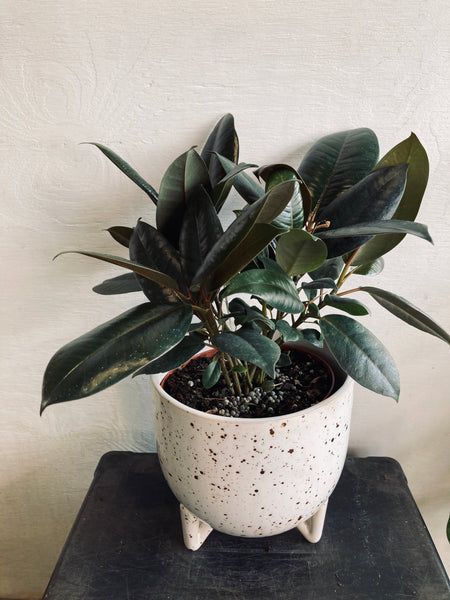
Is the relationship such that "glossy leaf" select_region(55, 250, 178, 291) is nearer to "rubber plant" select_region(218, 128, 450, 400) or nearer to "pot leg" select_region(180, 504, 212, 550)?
"rubber plant" select_region(218, 128, 450, 400)

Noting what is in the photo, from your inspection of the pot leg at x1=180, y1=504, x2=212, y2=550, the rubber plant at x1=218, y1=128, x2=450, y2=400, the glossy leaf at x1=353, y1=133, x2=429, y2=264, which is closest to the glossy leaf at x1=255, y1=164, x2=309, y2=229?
the rubber plant at x1=218, y1=128, x2=450, y2=400

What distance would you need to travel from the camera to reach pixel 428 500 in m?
1.11

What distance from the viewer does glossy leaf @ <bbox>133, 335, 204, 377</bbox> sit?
0.61 meters

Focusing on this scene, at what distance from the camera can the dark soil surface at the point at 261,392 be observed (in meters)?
0.69

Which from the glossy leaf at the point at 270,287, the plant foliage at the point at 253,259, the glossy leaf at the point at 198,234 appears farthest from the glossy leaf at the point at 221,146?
the glossy leaf at the point at 270,287

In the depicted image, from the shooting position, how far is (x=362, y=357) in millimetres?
602

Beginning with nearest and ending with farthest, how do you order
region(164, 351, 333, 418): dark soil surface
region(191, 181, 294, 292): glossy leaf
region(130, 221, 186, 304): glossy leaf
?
region(191, 181, 294, 292): glossy leaf → region(130, 221, 186, 304): glossy leaf → region(164, 351, 333, 418): dark soil surface

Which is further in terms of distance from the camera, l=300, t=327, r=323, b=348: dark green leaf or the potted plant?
l=300, t=327, r=323, b=348: dark green leaf

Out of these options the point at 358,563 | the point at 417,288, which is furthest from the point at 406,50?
the point at 358,563

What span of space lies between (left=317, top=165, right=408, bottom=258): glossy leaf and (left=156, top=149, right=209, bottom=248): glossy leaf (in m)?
0.16

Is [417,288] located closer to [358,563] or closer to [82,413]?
[358,563]

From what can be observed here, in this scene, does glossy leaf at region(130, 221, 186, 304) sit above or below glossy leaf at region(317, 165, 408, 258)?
below

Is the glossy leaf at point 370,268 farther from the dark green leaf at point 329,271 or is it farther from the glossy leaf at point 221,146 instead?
the glossy leaf at point 221,146

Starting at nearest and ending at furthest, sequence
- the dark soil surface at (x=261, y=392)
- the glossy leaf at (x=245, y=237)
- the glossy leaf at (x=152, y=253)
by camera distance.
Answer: the glossy leaf at (x=245, y=237), the glossy leaf at (x=152, y=253), the dark soil surface at (x=261, y=392)
